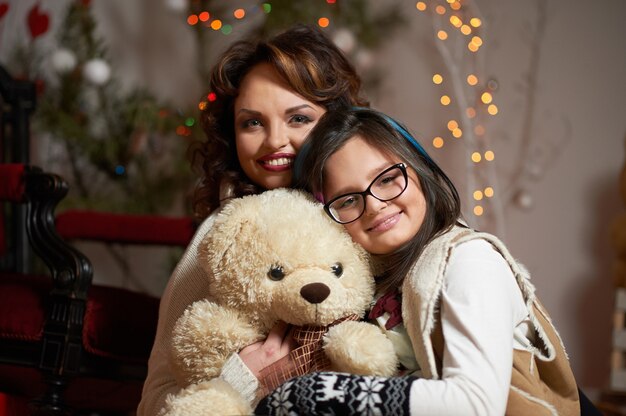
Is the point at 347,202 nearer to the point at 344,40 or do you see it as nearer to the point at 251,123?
the point at 251,123

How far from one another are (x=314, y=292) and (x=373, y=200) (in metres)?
0.22

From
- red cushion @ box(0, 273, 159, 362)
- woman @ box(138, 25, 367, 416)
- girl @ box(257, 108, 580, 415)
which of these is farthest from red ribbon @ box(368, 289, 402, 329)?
red cushion @ box(0, 273, 159, 362)

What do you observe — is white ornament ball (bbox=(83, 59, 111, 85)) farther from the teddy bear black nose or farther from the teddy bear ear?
the teddy bear black nose

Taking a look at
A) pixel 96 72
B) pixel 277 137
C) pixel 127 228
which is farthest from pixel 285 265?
pixel 96 72

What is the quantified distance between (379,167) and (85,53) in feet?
7.93

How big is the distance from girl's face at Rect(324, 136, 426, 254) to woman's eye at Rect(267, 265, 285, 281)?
0.16 meters

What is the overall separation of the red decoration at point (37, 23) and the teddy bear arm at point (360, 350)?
8.45ft

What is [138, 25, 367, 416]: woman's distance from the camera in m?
1.48

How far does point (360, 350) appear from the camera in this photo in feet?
3.54

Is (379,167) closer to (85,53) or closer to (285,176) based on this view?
(285,176)

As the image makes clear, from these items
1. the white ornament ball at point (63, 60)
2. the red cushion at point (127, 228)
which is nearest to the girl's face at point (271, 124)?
the red cushion at point (127, 228)

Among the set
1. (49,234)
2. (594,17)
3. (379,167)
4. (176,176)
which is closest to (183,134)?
(176,176)

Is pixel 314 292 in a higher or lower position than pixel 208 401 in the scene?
higher

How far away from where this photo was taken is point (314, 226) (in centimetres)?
118
